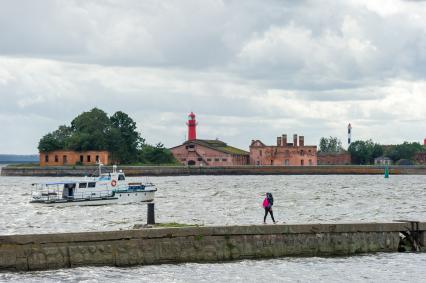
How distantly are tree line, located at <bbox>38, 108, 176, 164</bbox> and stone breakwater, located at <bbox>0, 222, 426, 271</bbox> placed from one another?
15643 centimetres

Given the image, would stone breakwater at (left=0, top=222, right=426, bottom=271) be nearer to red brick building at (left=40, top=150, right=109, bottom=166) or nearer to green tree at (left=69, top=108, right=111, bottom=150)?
red brick building at (left=40, top=150, right=109, bottom=166)

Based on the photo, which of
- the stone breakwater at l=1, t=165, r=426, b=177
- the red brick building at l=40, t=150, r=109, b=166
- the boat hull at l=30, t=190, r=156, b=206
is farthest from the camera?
the red brick building at l=40, t=150, r=109, b=166

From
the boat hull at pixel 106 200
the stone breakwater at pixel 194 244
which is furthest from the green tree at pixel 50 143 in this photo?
the stone breakwater at pixel 194 244

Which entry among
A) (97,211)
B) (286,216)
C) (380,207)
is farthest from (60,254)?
(380,207)

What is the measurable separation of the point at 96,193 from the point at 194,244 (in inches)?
1597

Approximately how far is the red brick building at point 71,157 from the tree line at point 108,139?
988mm

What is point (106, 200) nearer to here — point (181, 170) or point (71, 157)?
point (181, 170)

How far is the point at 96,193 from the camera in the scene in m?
69.9

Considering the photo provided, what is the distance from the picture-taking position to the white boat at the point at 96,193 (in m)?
68.6

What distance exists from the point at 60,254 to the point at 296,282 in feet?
25.0

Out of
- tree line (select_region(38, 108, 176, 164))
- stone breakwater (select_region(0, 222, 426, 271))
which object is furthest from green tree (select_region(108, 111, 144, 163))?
stone breakwater (select_region(0, 222, 426, 271))

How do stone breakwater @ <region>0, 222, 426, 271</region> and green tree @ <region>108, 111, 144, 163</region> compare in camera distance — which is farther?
green tree @ <region>108, 111, 144, 163</region>

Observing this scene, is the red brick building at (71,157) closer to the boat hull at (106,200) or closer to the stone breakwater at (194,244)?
the boat hull at (106,200)

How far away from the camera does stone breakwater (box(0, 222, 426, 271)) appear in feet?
93.2
